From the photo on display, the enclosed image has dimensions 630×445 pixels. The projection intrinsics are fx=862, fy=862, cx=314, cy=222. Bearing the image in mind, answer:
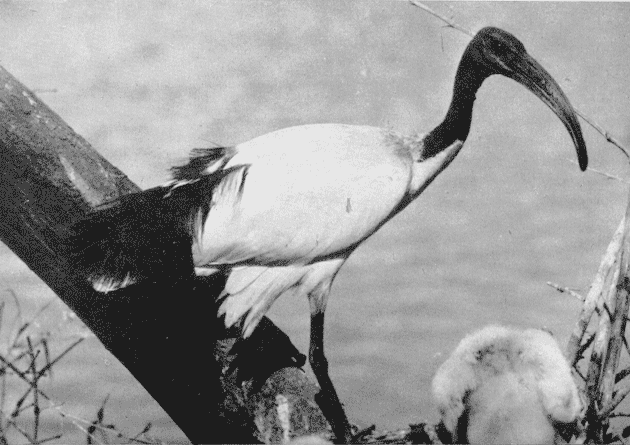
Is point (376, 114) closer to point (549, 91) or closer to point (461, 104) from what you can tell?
point (461, 104)

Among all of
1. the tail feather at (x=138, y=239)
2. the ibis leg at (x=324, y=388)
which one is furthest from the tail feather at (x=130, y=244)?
the ibis leg at (x=324, y=388)

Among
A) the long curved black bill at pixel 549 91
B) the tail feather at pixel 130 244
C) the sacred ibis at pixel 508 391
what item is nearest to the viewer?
the sacred ibis at pixel 508 391

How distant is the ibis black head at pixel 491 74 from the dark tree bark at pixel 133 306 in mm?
596

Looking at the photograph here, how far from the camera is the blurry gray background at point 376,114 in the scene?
187 cm

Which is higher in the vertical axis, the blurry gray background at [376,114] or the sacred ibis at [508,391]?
the blurry gray background at [376,114]

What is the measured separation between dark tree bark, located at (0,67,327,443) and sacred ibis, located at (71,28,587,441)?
0.05 meters

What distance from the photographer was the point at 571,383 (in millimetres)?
1331

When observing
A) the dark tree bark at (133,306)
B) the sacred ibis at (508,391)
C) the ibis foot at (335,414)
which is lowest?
the sacred ibis at (508,391)

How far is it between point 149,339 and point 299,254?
1.16 ft

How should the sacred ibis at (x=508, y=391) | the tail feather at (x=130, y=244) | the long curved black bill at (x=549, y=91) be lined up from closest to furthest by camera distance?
the sacred ibis at (x=508, y=391) → the tail feather at (x=130, y=244) → the long curved black bill at (x=549, y=91)

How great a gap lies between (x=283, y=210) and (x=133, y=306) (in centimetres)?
37

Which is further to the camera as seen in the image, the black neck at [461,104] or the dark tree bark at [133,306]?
the black neck at [461,104]

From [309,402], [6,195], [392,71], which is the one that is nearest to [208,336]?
[309,402]

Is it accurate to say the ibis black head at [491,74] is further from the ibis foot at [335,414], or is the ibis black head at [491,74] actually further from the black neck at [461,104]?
the ibis foot at [335,414]
